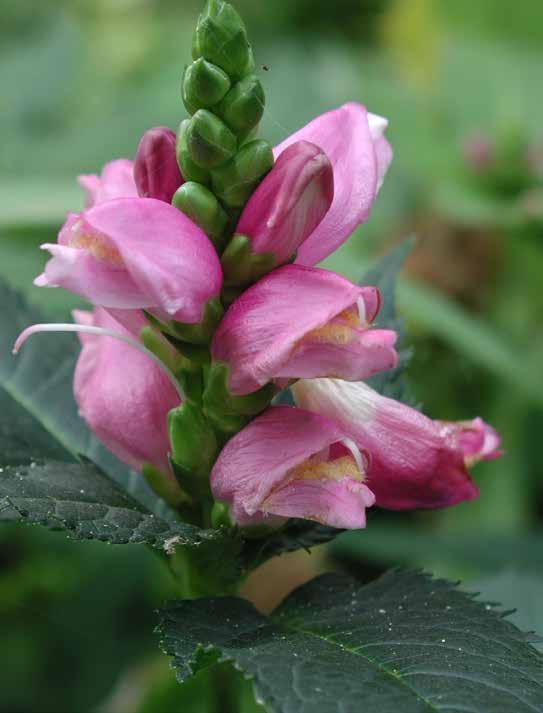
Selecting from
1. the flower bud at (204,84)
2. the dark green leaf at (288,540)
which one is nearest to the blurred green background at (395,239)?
the dark green leaf at (288,540)

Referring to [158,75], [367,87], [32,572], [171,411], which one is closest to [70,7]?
[158,75]

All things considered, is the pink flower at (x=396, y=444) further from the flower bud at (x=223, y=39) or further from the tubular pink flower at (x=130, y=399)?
the flower bud at (x=223, y=39)

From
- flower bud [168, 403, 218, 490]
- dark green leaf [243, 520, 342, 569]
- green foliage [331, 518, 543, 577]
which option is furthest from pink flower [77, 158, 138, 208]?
green foliage [331, 518, 543, 577]

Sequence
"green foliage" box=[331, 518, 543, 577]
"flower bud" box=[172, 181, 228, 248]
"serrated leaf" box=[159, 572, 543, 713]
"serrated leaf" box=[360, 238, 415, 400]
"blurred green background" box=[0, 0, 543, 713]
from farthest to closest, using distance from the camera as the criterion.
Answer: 1. "green foliage" box=[331, 518, 543, 577]
2. "blurred green background" box=[0, 0, 543, 713]
3. "serrated leaf" box=[360, 238, 415, 400]
4. "flower bud" box=[172, 181, 228, 248]
5. "serrated leaf" box=[159, 572, 543, 713]

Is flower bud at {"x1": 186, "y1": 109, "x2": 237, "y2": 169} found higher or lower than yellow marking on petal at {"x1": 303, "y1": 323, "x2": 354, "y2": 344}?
higher

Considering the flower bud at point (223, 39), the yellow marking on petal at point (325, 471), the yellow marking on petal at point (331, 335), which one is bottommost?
the yellow marking on petal at point (325, 471)

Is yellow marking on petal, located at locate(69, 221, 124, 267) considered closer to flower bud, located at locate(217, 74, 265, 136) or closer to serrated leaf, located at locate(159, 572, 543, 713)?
flower bud, located at locate(217, 74, 265, 136)

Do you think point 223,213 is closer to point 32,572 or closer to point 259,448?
point 259,448
